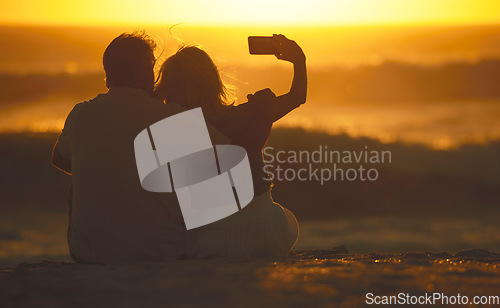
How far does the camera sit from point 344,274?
5527mm

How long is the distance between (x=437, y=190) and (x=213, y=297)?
103 ft

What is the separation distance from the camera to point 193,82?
5.85 m

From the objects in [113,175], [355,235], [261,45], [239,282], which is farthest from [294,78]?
[355,235]

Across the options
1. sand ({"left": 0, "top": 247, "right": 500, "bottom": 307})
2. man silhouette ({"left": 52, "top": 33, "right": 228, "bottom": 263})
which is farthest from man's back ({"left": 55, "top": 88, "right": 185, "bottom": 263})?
sand ({"left": 0, "top": 247, "right": 500, "bottom": 307})

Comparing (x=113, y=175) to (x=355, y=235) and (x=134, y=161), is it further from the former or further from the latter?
(x=355, y=235)

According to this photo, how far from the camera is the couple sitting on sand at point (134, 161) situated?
5.46 m

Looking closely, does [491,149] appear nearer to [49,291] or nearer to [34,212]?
[34,212]

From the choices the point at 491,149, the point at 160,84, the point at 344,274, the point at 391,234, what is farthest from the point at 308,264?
the point at 491,149

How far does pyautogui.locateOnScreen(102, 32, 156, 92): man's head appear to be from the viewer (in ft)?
18.1

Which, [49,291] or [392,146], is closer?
A: [49,291]

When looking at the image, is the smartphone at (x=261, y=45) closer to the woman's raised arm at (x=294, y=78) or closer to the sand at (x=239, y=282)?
the woman's raised arm at (x=294, y=78)

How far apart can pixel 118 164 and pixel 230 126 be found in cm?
82

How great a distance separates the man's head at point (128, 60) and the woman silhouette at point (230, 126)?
31cm

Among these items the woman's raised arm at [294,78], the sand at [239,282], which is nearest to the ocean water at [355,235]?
the woman's raised arm at [294,78]
